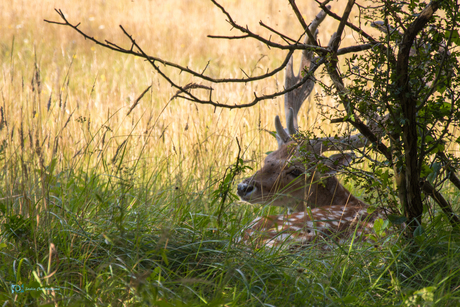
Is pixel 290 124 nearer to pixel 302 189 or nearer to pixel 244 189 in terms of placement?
pixel 302 189

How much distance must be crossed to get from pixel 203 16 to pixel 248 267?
14.7 meters

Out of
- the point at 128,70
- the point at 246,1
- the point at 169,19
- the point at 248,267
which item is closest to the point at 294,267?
the point at 248,267

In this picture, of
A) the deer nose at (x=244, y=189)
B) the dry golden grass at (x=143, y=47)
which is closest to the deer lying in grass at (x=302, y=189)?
the deer nose at (x=244, y=189)

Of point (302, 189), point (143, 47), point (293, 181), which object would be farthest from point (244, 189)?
point (143, 47)

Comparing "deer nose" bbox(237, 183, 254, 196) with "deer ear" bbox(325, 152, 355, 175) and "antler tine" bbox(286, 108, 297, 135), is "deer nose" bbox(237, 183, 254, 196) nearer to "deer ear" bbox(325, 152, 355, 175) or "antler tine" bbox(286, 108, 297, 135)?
"deer ear" bbox(325, 152, 355, 175)

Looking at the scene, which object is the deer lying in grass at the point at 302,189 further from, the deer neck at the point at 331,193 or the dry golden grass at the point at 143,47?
the dry golden grass at the point at 143,47

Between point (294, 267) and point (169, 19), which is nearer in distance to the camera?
point (294, 267)

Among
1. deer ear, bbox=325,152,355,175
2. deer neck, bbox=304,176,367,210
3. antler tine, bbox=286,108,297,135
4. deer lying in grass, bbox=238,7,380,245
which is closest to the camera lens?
deer ear, bbox=325,152,355,175

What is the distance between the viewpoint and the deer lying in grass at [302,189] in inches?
107

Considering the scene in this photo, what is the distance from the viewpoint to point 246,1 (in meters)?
17.0

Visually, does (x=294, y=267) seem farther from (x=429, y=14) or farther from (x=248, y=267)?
(x=429, y=14)

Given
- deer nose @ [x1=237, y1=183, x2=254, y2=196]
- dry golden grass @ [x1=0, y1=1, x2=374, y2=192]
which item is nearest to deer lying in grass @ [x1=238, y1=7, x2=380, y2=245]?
deer nose @ [x1=237, y1=183, x2=254, y2=196]

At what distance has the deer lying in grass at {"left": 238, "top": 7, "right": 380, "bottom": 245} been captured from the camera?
8.91 feet

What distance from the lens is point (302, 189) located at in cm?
373
